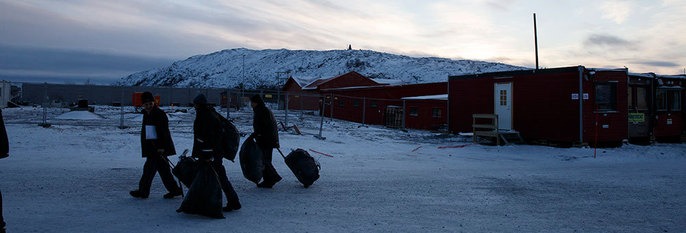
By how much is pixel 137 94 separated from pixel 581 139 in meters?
35.3

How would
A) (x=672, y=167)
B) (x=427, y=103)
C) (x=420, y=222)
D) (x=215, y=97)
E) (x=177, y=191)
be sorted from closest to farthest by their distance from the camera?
1. (x=420, y=222)
2. (x=177, y=191)
3. (x=672, y=167)
4. (x=427, y=103)
5. (x=215, y=97)

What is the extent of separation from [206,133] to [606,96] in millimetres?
16069

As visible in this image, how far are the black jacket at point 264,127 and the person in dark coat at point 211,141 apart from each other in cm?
136

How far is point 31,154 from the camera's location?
36.6 feet

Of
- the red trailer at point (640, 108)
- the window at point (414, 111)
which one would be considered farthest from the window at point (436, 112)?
the red trailer at point (640, 108)

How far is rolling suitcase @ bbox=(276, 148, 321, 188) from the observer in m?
7.79

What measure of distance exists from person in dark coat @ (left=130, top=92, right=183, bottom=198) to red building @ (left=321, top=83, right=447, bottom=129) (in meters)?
17.2

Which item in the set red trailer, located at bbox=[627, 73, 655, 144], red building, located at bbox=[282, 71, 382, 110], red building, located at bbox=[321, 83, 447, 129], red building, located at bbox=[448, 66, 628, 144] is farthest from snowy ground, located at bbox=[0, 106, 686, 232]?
red building, located at bbox=[282, 71, 382, 110]

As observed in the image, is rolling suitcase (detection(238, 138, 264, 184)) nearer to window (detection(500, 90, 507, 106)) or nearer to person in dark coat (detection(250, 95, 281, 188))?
person in dark coat (detection(250, 95, 281, 188))

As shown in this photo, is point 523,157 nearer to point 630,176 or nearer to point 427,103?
point 630,176

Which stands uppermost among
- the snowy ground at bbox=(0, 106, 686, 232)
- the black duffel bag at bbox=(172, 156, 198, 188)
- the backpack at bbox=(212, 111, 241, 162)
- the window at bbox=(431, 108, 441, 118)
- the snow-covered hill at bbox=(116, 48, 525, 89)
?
the snow-covered hill at bbox=(116, 48, 525, 89)

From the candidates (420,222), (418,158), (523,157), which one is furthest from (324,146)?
(420,222)

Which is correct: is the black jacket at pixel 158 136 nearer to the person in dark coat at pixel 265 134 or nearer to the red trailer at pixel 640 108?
the person in dark coat at pixel 265 134

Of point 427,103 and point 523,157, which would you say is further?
point 427,103
